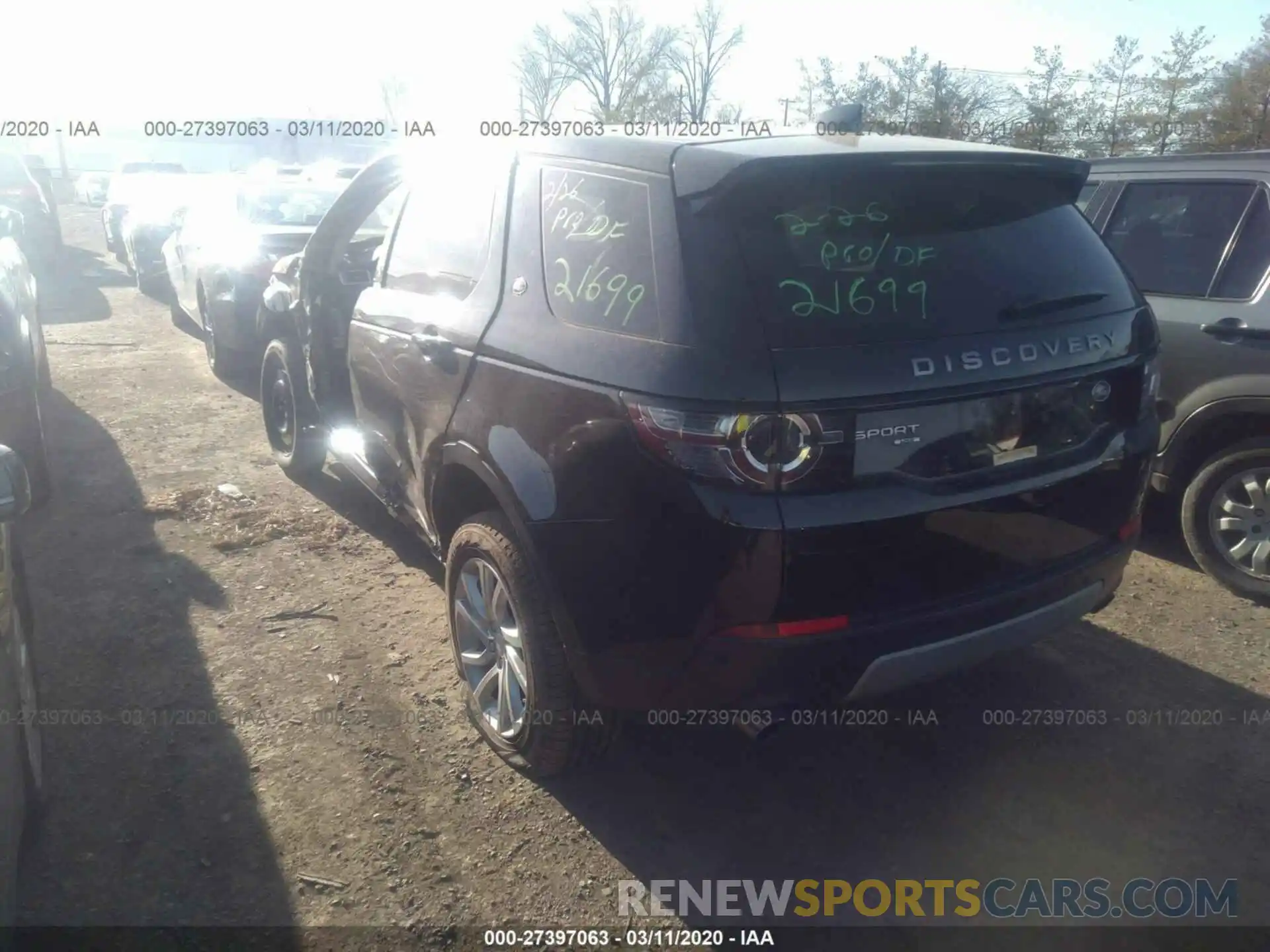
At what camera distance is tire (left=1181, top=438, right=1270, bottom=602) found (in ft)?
14.0

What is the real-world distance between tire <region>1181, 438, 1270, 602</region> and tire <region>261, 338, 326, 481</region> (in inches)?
170

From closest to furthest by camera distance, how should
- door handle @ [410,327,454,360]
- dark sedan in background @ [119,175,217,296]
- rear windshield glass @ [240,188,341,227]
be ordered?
door handle @ [410,327,454,360]
rear windshield glass @ [240,188,341,227]
dark sedan in background @ [119,175,217,296]

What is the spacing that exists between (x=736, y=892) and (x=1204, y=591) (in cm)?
304

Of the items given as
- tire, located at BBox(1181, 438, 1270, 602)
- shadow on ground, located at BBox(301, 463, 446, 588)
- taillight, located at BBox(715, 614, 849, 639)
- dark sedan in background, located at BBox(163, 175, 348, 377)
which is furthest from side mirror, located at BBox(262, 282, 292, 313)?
tire, located at BBox(1181, 438, 1270, 602)

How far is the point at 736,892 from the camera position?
8.75 feet

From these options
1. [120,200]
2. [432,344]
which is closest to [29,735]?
[432,344]

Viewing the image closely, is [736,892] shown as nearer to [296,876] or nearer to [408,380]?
[296,876]

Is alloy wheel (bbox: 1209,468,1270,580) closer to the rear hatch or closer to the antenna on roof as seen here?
the rear hatch

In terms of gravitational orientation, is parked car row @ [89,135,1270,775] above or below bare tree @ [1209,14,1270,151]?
below

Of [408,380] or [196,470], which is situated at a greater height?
[408,380]

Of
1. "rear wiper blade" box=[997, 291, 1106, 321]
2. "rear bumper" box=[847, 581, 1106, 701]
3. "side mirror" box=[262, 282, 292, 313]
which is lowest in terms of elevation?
"rear bumper" box=[847, 581, 1106, 701]

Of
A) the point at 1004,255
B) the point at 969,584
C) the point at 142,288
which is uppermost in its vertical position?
the point at 1004,255

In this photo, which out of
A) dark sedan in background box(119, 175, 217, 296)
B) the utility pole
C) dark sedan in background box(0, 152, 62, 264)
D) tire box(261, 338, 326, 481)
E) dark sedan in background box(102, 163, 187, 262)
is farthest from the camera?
the utility pole

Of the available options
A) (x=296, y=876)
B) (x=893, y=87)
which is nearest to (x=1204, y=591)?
(x=296, y=876)
